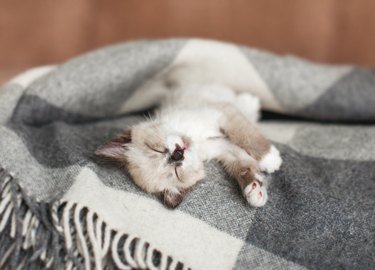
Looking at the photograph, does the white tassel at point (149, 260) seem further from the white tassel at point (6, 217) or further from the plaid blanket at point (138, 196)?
the white tassel at point (6, 217)

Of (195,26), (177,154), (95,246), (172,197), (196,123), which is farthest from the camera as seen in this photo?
(195,26)

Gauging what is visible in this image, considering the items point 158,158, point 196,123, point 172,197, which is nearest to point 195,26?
point 196,123

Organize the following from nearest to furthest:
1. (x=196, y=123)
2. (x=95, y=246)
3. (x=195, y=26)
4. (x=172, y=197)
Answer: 1. (x=95, y=246)
2. (x=172, y=197)
3. (x=196, y=123)
4. (x=195, y=26)

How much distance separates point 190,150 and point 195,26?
Answer: 635 mm

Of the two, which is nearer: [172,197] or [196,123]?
[172,197]

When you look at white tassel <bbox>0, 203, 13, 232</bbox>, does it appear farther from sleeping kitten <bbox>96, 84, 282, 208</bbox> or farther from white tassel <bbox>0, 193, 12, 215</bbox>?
sleeping kitten <bbox>96, 84, 282, 208</bbox>

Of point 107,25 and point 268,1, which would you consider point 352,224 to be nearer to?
point 268,1

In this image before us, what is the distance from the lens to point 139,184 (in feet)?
2.89

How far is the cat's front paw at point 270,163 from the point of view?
3.10 ft

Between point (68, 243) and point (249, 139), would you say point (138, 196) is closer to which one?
point (68, 243)

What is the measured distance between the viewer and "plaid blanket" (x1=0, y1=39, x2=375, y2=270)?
0.78m

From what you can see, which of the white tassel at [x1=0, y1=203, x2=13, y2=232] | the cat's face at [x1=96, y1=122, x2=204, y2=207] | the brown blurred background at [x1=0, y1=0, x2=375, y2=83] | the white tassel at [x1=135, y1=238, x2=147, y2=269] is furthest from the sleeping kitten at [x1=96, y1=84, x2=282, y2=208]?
the brown blurred background at [x1=0, y1=0, x2=375, y2=83]

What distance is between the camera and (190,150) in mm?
1009

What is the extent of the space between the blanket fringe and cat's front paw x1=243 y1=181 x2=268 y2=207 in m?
0.20
